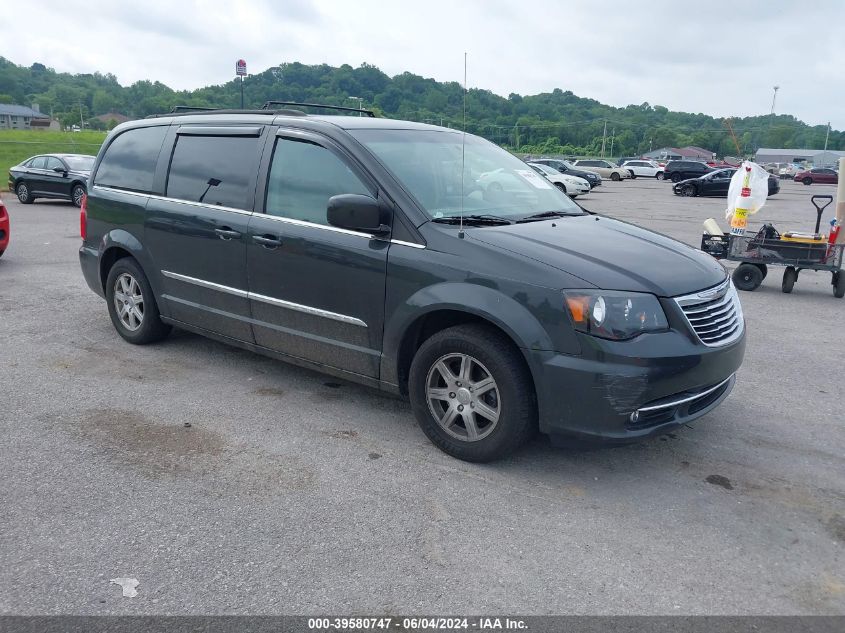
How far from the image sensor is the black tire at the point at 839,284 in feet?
30.2

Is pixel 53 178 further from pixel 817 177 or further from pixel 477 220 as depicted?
pixel 817 177

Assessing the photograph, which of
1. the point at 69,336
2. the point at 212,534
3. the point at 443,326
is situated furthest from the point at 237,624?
the point at 69,336

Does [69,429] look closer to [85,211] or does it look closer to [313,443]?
[313,443]

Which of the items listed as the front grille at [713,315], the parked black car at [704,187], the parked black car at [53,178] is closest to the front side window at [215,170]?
the front grille at [713,315]

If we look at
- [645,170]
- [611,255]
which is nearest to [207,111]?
[611,255]

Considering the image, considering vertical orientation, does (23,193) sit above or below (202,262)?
below

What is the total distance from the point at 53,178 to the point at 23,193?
4.63 ft

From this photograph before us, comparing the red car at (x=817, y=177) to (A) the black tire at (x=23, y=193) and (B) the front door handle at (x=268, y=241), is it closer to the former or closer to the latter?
(A) the black tire at (x=23, y=193)

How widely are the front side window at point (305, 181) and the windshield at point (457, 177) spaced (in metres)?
0.23

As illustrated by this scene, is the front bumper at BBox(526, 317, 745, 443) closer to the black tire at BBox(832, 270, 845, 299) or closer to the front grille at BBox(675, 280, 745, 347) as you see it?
the front grille at BBox(675, 280, 745, 347)

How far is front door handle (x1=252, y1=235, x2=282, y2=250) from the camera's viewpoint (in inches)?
186

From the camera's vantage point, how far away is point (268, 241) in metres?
4.77

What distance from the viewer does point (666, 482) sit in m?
3.91

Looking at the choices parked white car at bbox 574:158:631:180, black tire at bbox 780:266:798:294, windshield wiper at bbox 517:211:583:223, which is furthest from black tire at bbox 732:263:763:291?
parked white car at bbox 574:158:631:180
